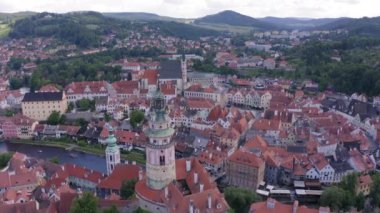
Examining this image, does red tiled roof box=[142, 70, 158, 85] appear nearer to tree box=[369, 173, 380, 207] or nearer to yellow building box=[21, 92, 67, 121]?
yellow building box=[21, 92, 67, 121]

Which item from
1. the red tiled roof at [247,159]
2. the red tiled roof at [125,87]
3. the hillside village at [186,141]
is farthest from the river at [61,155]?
the red tiled roof at [125,87]

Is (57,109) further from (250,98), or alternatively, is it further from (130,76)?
(250,98)

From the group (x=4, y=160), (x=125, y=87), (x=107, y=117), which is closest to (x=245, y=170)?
(x=4, y=160)

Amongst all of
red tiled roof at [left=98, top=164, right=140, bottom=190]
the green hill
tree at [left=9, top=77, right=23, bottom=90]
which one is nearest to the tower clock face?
red tiled roof at [left=98, top=164, right=140, bottom=190]

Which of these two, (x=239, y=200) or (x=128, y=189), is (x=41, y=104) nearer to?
(x=128, y=189)

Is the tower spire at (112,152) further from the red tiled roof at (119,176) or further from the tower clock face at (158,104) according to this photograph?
the tower clock face at (158,104)

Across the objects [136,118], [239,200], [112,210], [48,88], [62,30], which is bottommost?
[136,118]

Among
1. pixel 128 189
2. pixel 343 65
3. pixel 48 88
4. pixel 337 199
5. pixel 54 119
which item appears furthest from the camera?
pixel 343 65

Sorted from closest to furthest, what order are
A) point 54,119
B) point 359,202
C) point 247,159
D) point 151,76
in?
1. point 359,202
2. point 247,159
3. point 54,119
4. point 151,76
